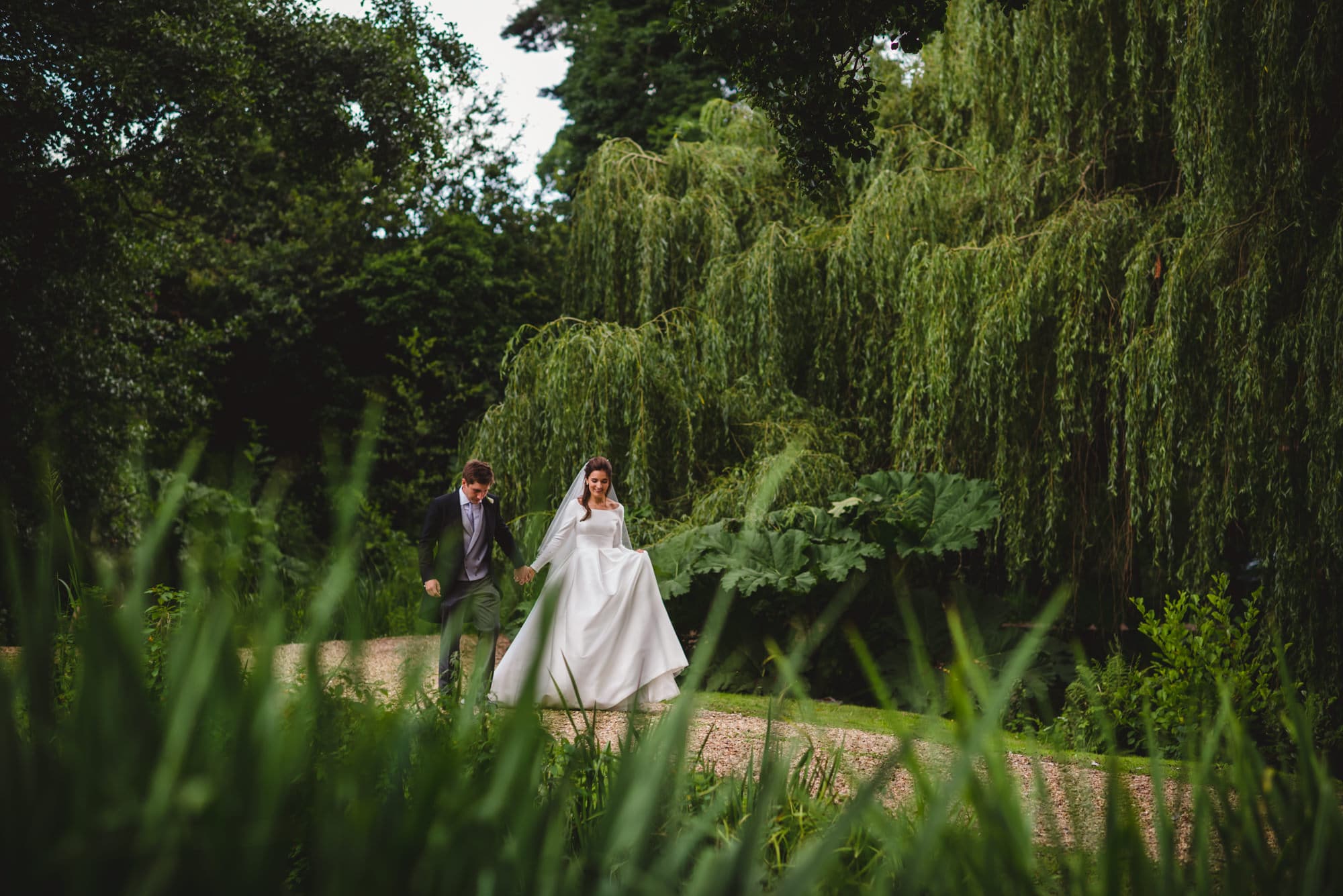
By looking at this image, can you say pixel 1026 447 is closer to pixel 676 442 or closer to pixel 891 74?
pixel 676 442

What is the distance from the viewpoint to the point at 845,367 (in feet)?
34.7

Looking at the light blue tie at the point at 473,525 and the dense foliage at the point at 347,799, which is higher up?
the light blue tie at the point at 473,525

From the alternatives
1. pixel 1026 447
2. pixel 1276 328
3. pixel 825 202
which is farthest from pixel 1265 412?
pixel 825 202

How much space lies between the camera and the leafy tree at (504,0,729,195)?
19047mm

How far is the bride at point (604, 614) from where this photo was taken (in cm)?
721

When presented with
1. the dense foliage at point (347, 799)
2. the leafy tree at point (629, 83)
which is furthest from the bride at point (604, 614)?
the leafy tree at point (629, 83)

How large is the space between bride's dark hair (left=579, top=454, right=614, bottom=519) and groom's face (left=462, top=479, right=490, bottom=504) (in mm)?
769

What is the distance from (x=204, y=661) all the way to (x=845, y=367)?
9832 mm

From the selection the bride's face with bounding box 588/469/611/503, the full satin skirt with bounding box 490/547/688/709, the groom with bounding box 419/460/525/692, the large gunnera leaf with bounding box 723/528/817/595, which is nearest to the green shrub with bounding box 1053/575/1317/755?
the large gunnera leaf with bounding box 723/528/817/595

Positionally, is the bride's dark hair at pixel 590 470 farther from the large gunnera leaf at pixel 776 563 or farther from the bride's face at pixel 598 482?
the large gunnera leaf at pixel 776 563

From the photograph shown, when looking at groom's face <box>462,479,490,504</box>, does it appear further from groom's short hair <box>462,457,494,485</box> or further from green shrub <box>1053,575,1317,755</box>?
green shrub <box>1053,575,1317,755</box>

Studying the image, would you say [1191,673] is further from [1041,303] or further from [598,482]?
[598,482]

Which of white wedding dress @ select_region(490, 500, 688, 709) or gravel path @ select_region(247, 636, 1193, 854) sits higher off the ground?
white wedding dress @ select_region(490, 500, 688, 709)

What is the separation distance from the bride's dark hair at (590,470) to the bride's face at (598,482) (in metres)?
0.01
